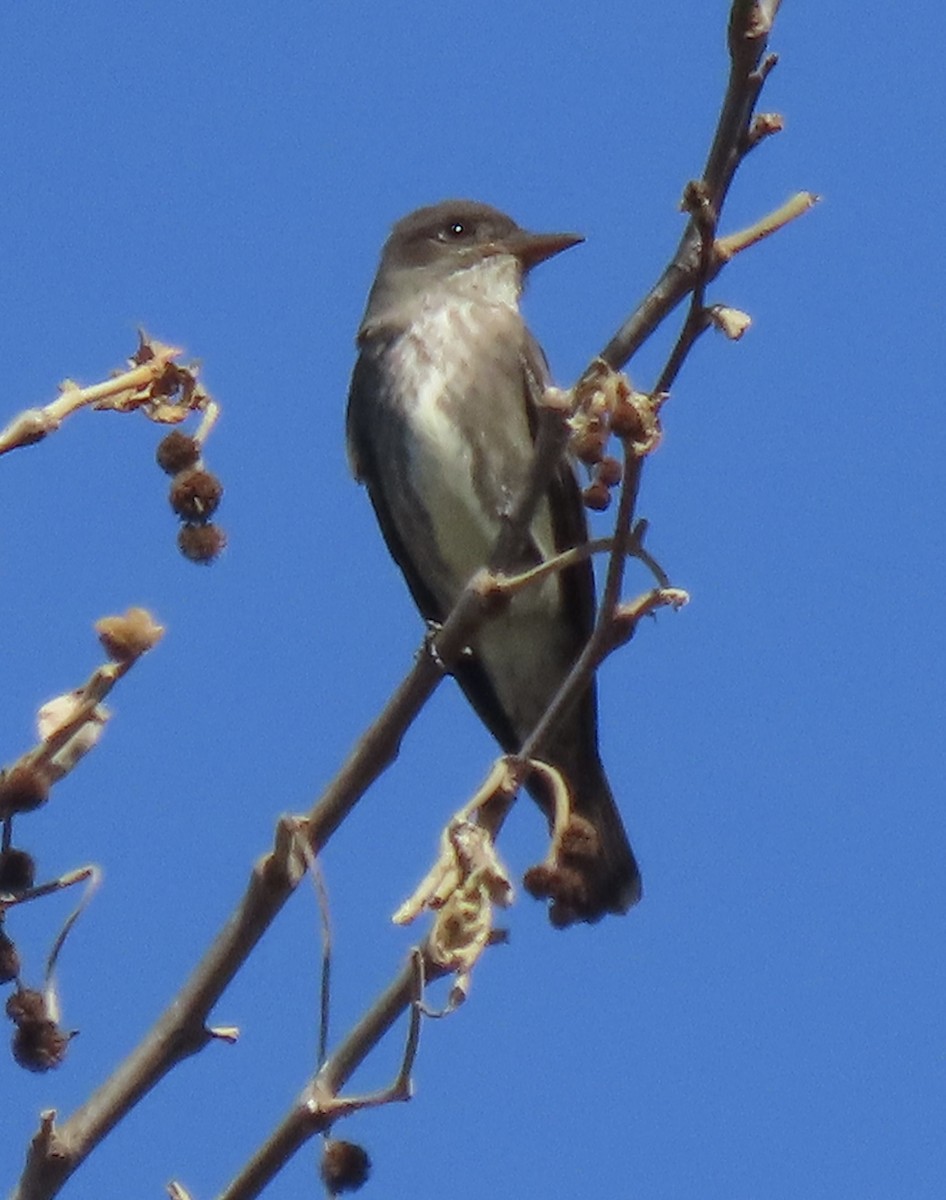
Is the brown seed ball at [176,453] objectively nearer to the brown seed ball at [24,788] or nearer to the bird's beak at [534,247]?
the brown seed ball at [24,788]

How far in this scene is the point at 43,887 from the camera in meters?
2.09

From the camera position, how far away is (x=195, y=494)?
2488 mm

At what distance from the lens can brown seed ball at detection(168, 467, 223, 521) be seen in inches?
97.7

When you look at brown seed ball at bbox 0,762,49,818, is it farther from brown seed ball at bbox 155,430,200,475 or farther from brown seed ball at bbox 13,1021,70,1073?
brown seed ball at bbox 155,430,200,475

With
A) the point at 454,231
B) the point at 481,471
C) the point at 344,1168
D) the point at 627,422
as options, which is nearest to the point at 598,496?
the point at 627,422

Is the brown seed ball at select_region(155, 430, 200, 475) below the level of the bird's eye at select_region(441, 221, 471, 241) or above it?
Result: below

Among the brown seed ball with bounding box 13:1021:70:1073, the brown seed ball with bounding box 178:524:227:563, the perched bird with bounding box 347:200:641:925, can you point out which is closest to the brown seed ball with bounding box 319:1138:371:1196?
the brown seed ball with bounding box 13:1021:70:1073

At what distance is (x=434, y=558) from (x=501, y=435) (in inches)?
19.0

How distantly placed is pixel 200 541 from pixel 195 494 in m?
0.06

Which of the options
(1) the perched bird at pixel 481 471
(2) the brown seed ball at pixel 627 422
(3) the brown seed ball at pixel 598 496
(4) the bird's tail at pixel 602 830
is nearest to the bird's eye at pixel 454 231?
(1) the perched bird at pixel 481 471

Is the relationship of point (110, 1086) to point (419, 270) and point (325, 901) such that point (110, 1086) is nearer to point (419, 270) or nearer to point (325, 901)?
point (325, 901)

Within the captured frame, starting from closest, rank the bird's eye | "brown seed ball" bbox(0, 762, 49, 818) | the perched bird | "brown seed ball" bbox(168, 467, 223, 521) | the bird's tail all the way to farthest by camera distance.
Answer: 1. "brown seed ball" bbox(0, 762, 49, 818)
2. "brown seed ball" bbox(168, 467, 223, 521)
3. the bird's tail
4. the perched bird
5. the bird's eye

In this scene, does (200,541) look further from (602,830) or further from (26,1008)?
(602,830)

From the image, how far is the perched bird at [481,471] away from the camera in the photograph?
6.41 meters
